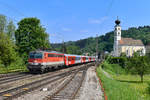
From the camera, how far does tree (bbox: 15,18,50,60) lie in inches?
1656

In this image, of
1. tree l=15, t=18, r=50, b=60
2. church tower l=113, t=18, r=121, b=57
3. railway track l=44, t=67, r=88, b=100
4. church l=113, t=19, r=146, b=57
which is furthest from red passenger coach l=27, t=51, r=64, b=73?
church l=113, t=19, r=146, b=57

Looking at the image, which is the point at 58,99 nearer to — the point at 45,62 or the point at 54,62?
the point at 45,62

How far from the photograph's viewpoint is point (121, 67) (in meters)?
69.1

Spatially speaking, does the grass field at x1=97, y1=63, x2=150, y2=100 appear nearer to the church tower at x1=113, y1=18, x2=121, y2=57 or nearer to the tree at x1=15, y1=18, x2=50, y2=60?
the tree at x1=15, y1=18, x2=50, y2=60

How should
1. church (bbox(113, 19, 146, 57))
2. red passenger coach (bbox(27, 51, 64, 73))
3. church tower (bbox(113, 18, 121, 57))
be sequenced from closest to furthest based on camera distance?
red passenger coach (bbox(27, 51, 64, 73)) < church tower (bbox(113, 18, 121, 57)) < church (bbox(113, 19, 146, 57))

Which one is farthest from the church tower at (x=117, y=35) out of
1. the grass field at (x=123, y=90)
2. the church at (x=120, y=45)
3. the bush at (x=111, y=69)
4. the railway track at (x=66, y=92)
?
the railway track at (x=66, y=92)

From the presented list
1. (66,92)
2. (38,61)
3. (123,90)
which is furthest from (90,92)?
(38,61)

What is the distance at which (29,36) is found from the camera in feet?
141

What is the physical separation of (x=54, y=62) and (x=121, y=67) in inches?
1793

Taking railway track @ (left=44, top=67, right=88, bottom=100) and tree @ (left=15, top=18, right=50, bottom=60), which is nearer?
railway track @ (left=44, top=67, right=88, bottom=100)

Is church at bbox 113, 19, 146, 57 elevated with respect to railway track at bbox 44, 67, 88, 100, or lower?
elevated

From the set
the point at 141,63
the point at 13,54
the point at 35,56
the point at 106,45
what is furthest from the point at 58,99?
the point at 106,45

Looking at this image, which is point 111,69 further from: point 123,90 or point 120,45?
point 120,45

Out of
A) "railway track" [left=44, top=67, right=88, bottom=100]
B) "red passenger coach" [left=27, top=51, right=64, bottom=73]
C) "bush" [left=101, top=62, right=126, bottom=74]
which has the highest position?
"red passenger coach" [left=27, top=51, right=64, bottom=73]
